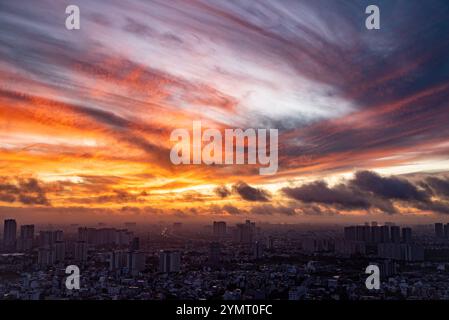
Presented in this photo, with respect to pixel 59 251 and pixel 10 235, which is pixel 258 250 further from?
pixel 10 235

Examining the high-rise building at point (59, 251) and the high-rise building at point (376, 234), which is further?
the high-rise building at point (376, 234)

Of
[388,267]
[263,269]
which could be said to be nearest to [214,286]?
[263,269]

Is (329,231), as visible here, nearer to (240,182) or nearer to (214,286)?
(240,182)

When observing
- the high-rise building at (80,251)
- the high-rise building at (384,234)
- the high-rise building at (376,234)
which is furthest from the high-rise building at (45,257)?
the high-rise building at (384,234)

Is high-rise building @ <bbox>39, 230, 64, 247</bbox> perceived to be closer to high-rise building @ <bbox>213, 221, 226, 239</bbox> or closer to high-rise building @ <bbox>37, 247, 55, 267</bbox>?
high-rise building @ <bbox>37, 247, 55, 267</bbox>

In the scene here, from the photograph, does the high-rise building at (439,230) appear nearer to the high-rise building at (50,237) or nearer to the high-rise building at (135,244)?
the high-rise building at (135,244)
